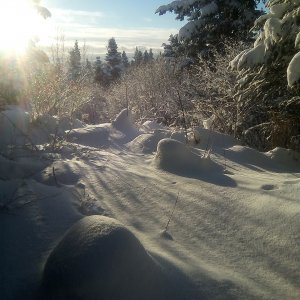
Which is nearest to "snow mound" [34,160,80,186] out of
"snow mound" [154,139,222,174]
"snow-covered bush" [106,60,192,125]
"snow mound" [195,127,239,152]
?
"snow mound" [154,139,222,174]

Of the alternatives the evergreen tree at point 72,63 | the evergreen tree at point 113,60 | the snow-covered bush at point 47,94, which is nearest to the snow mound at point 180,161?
the snow-covered bush at point 47,94

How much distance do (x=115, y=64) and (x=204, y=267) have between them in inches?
1604

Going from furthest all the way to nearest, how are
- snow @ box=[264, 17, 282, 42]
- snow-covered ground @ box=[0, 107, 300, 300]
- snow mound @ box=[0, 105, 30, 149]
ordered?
1. snow mound @ box=[0, 105, 30, 149]
2. snow @ box=[264, 17, 282, 42]
3. snow-covered ground @ box=[0, 107, 300, 300]

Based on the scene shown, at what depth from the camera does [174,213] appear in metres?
3.21

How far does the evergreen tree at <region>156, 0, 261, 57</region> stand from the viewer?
14.5 m

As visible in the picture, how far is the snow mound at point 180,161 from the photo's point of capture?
13.8ft

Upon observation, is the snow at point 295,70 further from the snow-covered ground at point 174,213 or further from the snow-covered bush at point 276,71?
the snow-covered ground at point 174,213

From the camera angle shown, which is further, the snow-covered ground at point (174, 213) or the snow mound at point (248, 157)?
the snow mound at point (248, 157)

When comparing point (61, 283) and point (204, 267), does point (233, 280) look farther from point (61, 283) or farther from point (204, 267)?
point (61, 283)

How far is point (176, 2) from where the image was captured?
607 inches

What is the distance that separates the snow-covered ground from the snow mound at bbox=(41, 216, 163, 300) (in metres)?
0.08

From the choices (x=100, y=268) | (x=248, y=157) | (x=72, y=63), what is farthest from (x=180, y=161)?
(x=72, y=63)

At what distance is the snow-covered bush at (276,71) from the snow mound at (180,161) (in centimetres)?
126

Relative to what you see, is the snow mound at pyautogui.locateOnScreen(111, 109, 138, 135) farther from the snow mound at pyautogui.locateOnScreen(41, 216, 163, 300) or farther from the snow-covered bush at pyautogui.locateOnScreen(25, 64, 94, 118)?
the snow mound at pyautogui.locateOnScreen(41, 216, 163, 300)
